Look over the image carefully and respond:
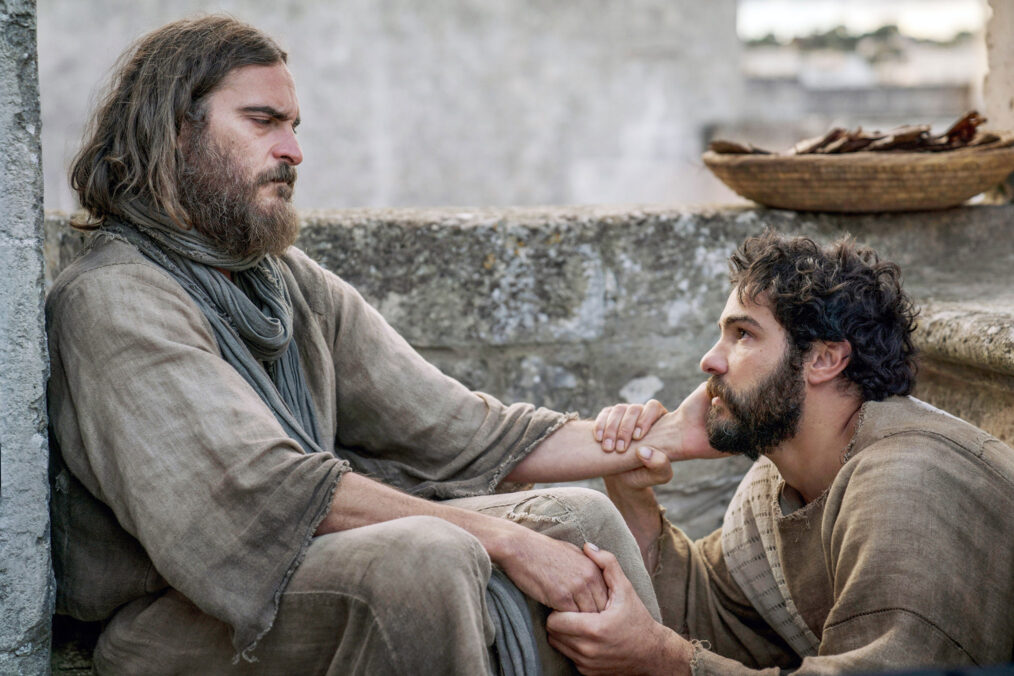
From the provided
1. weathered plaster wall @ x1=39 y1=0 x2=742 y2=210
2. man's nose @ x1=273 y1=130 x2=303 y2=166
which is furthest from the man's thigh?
weathered plaster wall @ x1=39 y1=0 x2=742 y2=210

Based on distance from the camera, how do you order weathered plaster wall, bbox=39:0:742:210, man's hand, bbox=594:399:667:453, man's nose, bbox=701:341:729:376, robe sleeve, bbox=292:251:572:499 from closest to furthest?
1. man's nose, bbox=701:341:729:376
2. robe sleeve, bbox=292:251:572:499
3. man's hand, bbox=594:399:667:453
4. weathered plaster wall, bbox=39:0:742:210

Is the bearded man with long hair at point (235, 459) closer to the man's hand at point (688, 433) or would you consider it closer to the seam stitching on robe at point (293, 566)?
the seam stitching on robe at point (293, 566)

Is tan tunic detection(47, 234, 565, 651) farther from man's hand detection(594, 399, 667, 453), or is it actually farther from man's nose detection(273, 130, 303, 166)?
man's hand detection(594, 399, 667, 453)

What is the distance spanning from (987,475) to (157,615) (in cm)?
178

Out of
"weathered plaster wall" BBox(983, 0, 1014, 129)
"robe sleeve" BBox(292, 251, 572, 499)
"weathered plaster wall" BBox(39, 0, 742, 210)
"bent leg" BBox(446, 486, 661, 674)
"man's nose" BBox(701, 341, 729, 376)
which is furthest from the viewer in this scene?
"weathered plaster wall" BBox(39, 0, 742, 210)

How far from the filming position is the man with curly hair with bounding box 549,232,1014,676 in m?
2.31

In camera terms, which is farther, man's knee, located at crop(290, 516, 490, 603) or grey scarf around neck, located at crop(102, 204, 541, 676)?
grey scarf around neck, located at crop(102, 204, 541, 676)

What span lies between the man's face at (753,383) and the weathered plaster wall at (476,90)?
9857mm

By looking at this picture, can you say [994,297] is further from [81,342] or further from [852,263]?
[81,342]

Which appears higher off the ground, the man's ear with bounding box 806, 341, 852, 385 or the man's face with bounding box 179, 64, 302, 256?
the man's face with bounding box 179, 64, 302, 256

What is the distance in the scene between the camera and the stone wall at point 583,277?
3.78 meters

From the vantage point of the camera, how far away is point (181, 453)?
2250mm

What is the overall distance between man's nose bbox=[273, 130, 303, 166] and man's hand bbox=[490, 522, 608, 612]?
1034 millimetres

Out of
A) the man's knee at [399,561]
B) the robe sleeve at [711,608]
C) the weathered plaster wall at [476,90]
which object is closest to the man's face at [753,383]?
the robe sleeve at [711,608]
